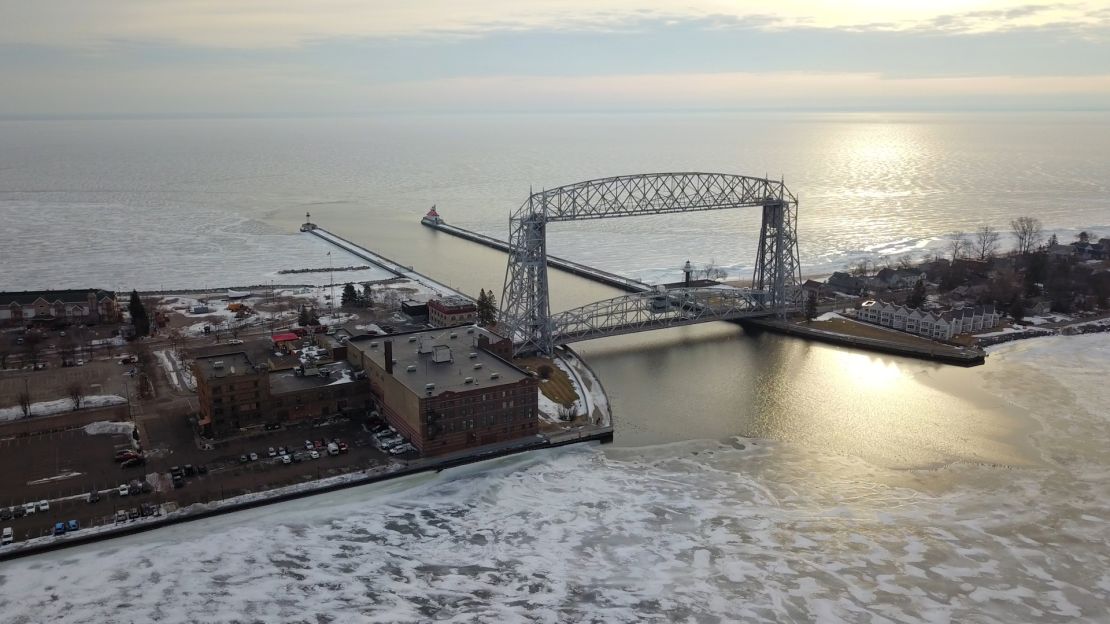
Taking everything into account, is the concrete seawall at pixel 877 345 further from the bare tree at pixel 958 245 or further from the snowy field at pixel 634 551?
the bare tree at pixel 958 245

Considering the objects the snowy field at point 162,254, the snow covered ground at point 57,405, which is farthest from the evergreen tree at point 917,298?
the snow covered ground at point 57,405

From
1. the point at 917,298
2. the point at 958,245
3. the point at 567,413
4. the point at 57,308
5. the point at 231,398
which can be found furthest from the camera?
the point at 958,245

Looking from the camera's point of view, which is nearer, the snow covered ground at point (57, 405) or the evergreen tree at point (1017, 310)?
the snow covered ground at point (57, 405)

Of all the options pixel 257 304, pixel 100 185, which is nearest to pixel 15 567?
pixel 257 304

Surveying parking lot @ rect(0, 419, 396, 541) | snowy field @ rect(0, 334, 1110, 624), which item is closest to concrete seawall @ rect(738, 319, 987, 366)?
snowy field @ rect(0, 334, 1110, 624)

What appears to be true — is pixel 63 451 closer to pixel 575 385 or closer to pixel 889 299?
pixel 575 385

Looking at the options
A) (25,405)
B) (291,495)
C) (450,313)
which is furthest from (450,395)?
(25,405)

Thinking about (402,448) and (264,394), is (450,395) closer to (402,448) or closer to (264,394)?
(402,448)
